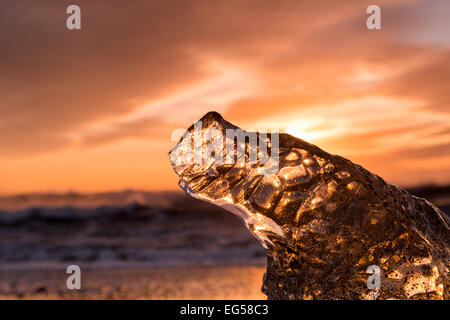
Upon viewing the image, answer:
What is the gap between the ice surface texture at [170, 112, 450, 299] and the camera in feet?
6.00

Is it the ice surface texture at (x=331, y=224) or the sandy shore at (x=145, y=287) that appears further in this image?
the sandy shore at (x=145, y=287)

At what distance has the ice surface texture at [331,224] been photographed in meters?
1.83

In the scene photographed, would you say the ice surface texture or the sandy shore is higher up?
the ice surface texture

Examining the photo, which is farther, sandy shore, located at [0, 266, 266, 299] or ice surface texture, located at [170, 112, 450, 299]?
sandy shore, located at [0, 266, 266, 299]

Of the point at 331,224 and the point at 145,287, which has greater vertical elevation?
the point at 331,224

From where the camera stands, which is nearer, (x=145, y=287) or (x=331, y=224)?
(x=331, y=224)

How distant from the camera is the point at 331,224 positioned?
1.88 meters

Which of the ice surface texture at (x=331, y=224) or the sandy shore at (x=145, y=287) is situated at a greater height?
the ice surface texture at (x=331, y=224)
